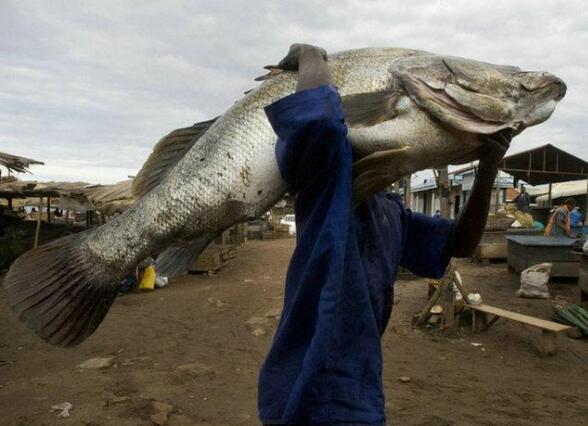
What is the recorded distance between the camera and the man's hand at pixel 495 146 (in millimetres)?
1583

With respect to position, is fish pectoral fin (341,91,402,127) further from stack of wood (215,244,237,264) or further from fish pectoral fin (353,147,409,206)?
stack of wood (215,244,237,264)

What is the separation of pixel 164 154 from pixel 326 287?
0.88 m

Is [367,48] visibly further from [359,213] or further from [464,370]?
[464,370]

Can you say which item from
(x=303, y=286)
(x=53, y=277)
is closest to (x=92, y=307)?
(x=53, y=277)

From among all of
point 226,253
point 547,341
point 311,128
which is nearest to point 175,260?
point 311,128

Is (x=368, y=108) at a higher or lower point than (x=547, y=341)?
higher

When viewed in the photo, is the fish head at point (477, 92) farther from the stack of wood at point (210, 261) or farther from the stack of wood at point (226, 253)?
the stack of wood at point (226, 253)

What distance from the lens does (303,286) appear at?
139 centimetres

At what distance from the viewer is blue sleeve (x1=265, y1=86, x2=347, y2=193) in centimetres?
128

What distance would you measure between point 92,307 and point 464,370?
5.03 meters

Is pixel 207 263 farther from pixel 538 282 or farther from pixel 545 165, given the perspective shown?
pixel 545 165

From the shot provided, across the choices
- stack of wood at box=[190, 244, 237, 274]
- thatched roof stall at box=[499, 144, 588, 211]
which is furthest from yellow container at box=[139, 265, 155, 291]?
thatched roof stall at box=[499, 144, 588, 211]

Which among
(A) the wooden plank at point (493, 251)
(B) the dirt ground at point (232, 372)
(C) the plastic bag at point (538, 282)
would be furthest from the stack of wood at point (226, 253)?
(C) the plastic bag at point (538, 282)

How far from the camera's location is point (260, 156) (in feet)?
5.07
